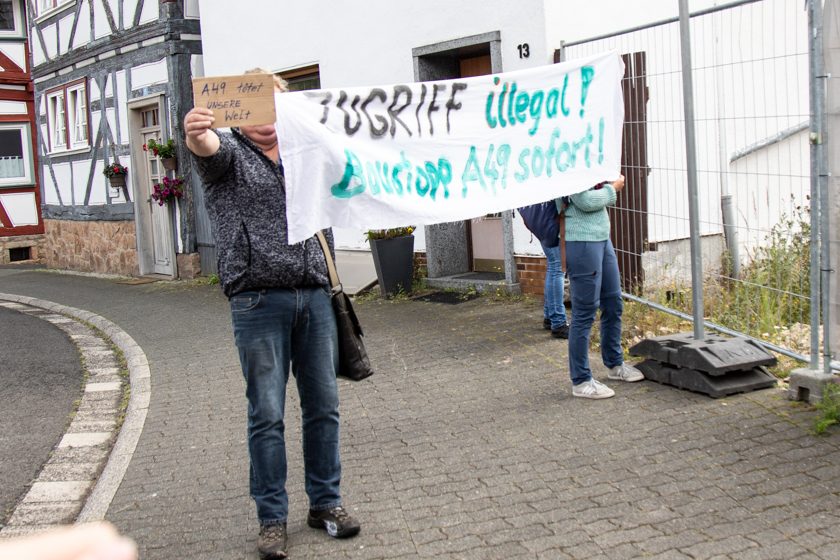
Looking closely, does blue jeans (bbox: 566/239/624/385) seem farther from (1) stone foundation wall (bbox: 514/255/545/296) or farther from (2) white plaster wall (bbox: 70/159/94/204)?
(2) white plaster wall (bbox: 70/159/94/204)

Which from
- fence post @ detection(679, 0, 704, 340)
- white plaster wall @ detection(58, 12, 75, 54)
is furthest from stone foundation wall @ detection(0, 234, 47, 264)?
fence post @ detection(679, 0, 704, 340)

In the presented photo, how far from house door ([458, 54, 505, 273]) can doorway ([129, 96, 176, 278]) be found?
682 centimetres

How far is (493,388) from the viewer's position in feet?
20.6

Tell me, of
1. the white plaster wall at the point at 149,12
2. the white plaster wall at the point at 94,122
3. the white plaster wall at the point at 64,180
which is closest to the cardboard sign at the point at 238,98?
the white plaster wall at the point at 149,12

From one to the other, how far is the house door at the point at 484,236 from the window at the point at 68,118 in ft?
32.6

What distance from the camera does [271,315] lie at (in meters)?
3.80

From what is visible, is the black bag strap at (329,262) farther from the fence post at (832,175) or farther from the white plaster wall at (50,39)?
the white plaster wall at (50,39)

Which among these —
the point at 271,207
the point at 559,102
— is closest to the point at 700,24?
the point at 559,102

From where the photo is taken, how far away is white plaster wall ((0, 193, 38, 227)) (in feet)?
77.7

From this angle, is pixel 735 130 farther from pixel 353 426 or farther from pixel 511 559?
pixel 511 559

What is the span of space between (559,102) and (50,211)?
1740 cm

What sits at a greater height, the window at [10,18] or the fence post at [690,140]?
the window at [10,18]

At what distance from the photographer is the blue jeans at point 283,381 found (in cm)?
381

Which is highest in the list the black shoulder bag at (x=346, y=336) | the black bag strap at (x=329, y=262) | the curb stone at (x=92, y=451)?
the black bag strap at (x=329, y=262)
